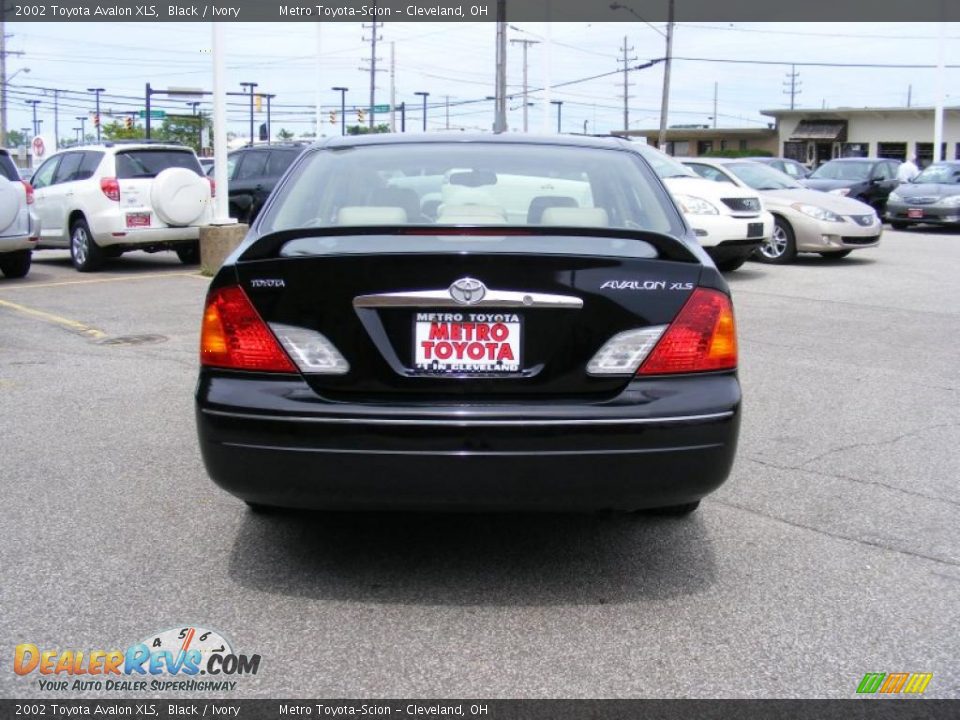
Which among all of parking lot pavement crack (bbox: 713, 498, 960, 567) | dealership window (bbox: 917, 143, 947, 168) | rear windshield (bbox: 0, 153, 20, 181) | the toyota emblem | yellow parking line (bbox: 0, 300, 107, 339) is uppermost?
dealership window (bbox: 917, 143, 947, 168)

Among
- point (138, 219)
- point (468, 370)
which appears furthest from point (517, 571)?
point (138, 219)

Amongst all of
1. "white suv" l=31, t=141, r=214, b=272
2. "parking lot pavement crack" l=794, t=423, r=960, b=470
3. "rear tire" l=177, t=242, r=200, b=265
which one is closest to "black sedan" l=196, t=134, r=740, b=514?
"parking lot pavement crack" l=794, t=423, r=960, b=470

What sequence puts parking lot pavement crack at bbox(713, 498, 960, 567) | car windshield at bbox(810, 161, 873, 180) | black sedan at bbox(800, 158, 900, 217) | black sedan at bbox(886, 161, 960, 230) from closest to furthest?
parking lot pavement crack at bbox(713, 498, 960, 567), black sedan at bbox(886, 161, 960, 230), black sedan at bbox(800, 158, 900, 217), car windshield at bbox(810, 161, 873, 180)

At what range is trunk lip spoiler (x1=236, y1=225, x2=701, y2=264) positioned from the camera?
3590mm

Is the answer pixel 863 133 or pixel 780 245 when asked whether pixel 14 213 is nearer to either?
pixel 780 245

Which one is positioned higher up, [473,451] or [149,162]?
[149,162]

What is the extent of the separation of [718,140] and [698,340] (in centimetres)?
7009

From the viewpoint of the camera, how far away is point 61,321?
9891 mm

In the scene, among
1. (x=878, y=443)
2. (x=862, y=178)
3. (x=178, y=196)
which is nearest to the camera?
(x=878, y=443)

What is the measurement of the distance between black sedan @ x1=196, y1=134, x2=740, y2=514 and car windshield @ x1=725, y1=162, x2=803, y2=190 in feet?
41.8

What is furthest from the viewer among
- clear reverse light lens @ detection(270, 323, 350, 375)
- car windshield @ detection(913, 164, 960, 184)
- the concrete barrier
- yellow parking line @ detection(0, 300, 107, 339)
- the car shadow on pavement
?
car windshield @ detection(913, 164, 960, 184)

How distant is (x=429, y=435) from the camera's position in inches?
132

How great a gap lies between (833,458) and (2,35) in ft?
193
